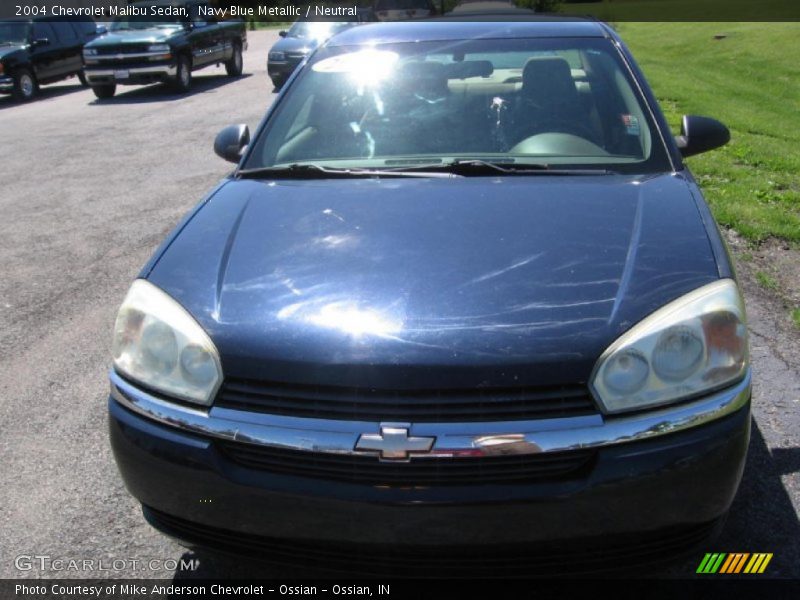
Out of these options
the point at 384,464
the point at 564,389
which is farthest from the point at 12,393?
the point at 564,389

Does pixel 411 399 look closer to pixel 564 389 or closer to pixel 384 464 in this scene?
pixel 384 464

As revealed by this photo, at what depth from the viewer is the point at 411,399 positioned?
252cm

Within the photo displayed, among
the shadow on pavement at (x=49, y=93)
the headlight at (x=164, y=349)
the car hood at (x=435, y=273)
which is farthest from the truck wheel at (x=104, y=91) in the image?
the headlight at (x=164, y=349)

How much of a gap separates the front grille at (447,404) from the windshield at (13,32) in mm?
20268

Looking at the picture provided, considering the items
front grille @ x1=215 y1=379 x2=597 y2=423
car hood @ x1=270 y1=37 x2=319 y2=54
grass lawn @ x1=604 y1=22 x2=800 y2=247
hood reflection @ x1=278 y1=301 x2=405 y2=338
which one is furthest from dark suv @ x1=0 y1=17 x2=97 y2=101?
front grille @ x1=215 y1=379 x2=597 y2=423

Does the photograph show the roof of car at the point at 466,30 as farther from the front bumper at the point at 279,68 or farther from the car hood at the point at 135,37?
the car hood at the point at 135,37

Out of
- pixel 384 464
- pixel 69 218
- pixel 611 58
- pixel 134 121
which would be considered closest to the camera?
pixel 384 464

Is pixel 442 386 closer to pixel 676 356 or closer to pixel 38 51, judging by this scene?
pixel 676 356

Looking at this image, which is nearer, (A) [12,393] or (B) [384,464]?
(B) [384,464]

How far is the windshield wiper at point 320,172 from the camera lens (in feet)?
12.2

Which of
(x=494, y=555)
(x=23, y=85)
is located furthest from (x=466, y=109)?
(x=23, y=85)

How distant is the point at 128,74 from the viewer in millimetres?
18828

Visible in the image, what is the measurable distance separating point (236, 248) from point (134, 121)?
13.0m

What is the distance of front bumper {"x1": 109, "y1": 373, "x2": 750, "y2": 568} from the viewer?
2.46 metres
